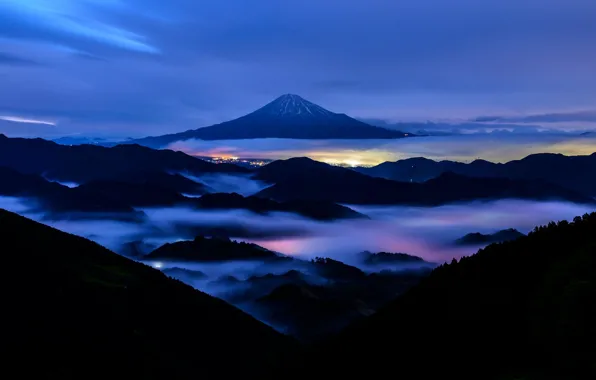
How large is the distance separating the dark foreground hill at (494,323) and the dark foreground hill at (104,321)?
70017 millimetres

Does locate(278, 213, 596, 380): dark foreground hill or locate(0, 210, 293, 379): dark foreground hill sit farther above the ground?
locate(278, 213, 596, 380): dark foreground hill

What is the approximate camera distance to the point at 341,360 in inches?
1394

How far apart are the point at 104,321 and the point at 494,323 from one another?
337 ft

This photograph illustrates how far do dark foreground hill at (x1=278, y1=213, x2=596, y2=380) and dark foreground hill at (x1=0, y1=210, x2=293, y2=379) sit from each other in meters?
70.0

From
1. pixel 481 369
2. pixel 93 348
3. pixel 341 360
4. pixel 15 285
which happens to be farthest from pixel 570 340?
pixel 15 285

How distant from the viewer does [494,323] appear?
2822 centimetres

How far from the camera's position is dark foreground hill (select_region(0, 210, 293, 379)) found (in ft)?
326

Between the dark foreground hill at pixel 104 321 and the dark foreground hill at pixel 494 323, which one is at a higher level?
the dark foreground hill at pixel 494 323

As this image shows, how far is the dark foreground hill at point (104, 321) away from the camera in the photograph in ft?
326

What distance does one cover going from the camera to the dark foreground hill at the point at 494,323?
23.8 m

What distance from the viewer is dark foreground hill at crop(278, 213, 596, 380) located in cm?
2383

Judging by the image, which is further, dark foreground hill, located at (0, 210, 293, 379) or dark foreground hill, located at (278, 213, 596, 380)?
dark foreground hill, located at (0, 210, 293, 379)

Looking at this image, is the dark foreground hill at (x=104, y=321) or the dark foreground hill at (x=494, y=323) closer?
the dark foreground hill at (x=494, y=323)

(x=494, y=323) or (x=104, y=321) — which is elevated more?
(x=494, y=323)
